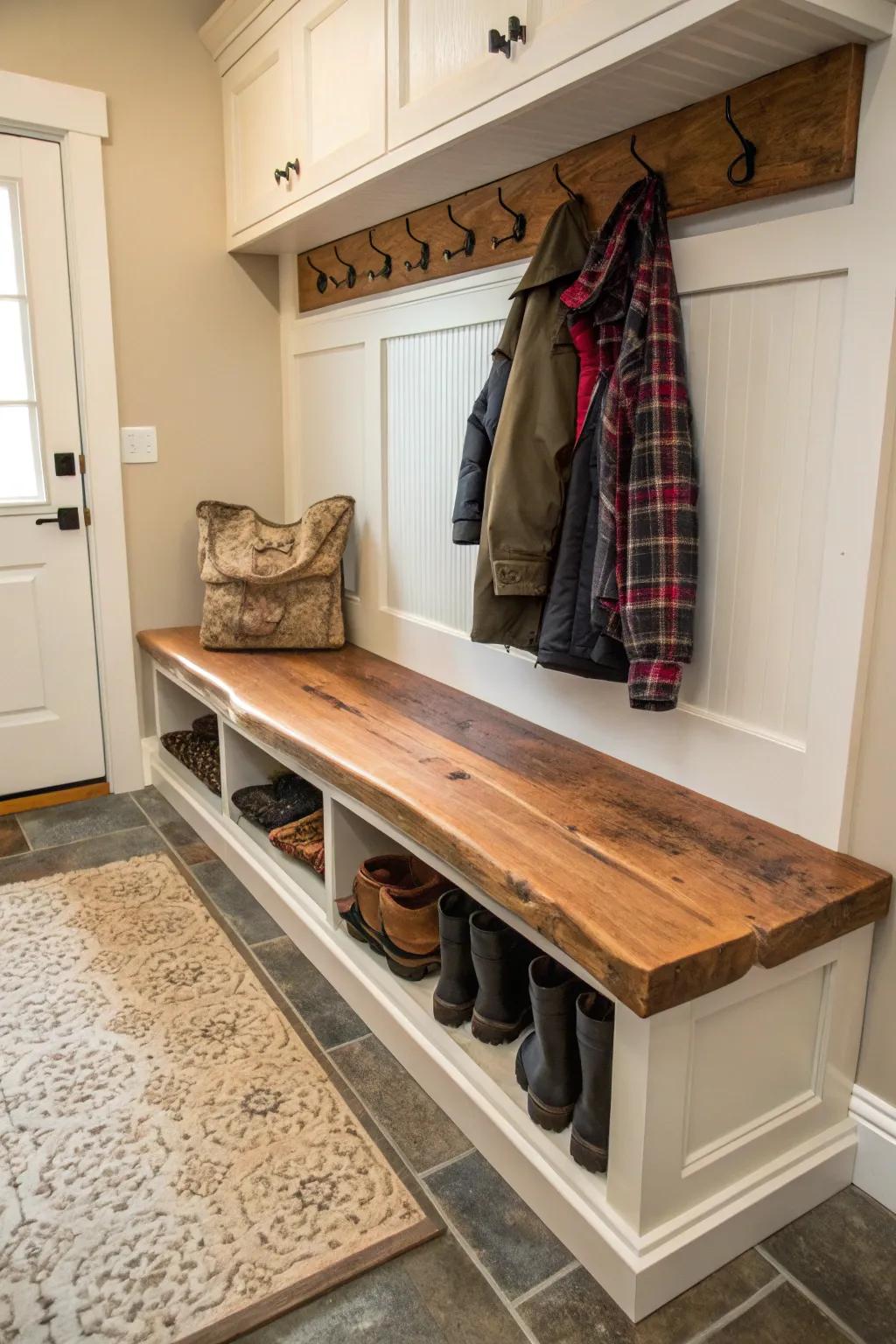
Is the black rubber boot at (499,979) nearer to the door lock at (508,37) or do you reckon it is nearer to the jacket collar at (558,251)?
the jacket collar at (558,251)

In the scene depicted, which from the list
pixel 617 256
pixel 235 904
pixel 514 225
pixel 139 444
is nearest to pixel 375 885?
pixel 235 904

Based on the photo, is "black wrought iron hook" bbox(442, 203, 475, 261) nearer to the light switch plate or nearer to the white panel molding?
the white panel molding

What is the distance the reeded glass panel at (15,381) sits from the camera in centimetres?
275

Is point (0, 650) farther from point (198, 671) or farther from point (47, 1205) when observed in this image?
point (47, 1205)

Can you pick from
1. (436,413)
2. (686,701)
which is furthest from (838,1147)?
(436,413)

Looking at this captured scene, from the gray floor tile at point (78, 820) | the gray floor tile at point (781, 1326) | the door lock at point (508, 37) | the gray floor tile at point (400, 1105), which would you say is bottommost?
the gray floor tile at point (781, 1326)

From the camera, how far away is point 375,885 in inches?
77.0

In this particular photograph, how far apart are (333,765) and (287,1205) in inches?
30.1

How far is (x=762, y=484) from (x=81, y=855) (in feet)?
6.78

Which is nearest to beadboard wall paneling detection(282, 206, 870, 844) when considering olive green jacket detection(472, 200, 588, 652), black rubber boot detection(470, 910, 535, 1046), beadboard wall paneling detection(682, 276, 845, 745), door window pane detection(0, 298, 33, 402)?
beadboard wall paneling detection(682, 276, 845, 745)

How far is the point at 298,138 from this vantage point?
2.48 m

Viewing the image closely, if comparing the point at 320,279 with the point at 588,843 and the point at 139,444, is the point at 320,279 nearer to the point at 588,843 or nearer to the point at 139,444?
the point at 139,444

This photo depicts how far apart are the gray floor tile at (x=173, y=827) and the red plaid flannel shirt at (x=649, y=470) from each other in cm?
154

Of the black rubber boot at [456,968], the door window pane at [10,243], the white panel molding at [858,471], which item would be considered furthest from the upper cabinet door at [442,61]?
the black rubber boot at [456,968]
